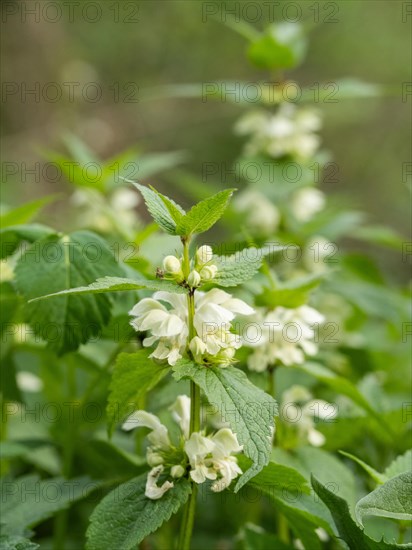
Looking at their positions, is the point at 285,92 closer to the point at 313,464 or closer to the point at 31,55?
the point at 313,464

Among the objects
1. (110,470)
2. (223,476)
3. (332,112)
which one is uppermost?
(332,112)

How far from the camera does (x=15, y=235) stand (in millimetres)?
1279

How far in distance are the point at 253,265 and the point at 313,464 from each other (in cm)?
44

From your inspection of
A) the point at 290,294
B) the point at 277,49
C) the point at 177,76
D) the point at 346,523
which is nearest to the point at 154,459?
the point at 346,523

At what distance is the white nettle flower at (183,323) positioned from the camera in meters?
0.98

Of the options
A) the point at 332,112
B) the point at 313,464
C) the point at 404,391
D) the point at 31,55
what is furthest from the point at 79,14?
the point at 313,464

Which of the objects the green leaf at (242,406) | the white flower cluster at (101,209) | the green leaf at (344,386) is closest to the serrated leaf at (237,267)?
the green leaf at (242,406)

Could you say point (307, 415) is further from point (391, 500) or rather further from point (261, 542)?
point (391, 500)

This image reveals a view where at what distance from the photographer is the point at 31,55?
578cm

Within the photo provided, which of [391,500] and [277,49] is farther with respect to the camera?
[277,49]

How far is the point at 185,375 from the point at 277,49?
4.09ft

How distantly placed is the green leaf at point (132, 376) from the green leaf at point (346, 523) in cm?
26

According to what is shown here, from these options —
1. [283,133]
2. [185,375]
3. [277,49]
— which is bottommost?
[185,375]

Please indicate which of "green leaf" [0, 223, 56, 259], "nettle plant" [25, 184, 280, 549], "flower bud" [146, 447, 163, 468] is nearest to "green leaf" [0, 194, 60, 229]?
"green leaf" [0, 223, 56, 259]
